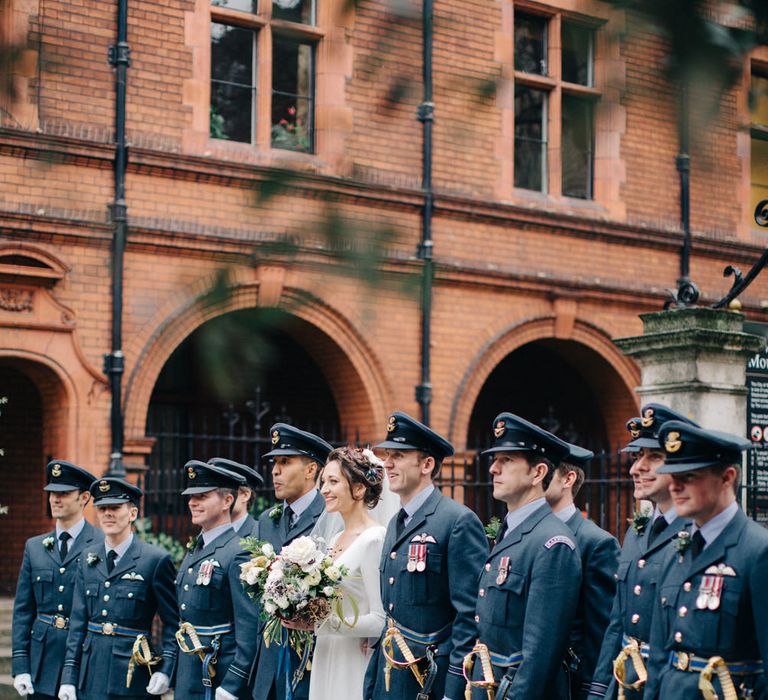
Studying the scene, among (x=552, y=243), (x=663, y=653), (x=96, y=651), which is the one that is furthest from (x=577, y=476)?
(x=552, y=243)

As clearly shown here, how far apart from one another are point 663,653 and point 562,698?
695 millimetres

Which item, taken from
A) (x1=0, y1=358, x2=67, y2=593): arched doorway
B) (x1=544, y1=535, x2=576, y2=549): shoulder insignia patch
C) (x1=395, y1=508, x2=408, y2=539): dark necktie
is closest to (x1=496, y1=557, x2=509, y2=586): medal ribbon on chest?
(x1=544, y1=535, x2=576, y2=549): shoulder insignia patch

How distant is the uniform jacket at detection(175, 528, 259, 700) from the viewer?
6.22 m

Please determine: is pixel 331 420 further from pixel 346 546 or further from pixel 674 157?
pixel 674 157

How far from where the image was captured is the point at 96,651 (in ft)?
22.1

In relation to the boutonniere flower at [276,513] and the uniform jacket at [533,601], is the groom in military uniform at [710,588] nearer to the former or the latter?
the uniform jacket at [533,601]

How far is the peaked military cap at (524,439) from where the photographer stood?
492 centimetres

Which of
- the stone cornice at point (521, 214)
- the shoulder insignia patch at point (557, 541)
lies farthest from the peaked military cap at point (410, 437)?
the stone cornice at point (521, 214)

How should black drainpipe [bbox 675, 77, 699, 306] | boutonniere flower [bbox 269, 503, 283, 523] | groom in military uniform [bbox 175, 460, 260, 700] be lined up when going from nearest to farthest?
black drainpipe [bbox 675, 77, 699, 306] → groom in military uniform [bbox 175, 460, 260, 700] → boutonniere flower [bbox 269, 503, 283, 523]

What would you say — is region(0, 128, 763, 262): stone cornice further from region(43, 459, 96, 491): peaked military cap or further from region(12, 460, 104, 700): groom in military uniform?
region(12, 460, 104, 700): groom in military uniform

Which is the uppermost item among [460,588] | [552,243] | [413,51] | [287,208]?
[552,243]

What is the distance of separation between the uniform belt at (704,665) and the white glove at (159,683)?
10.8 ft

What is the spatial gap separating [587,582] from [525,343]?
30.3ft

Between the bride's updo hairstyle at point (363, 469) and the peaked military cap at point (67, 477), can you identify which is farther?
the peaked military cap at point (67, 477)
